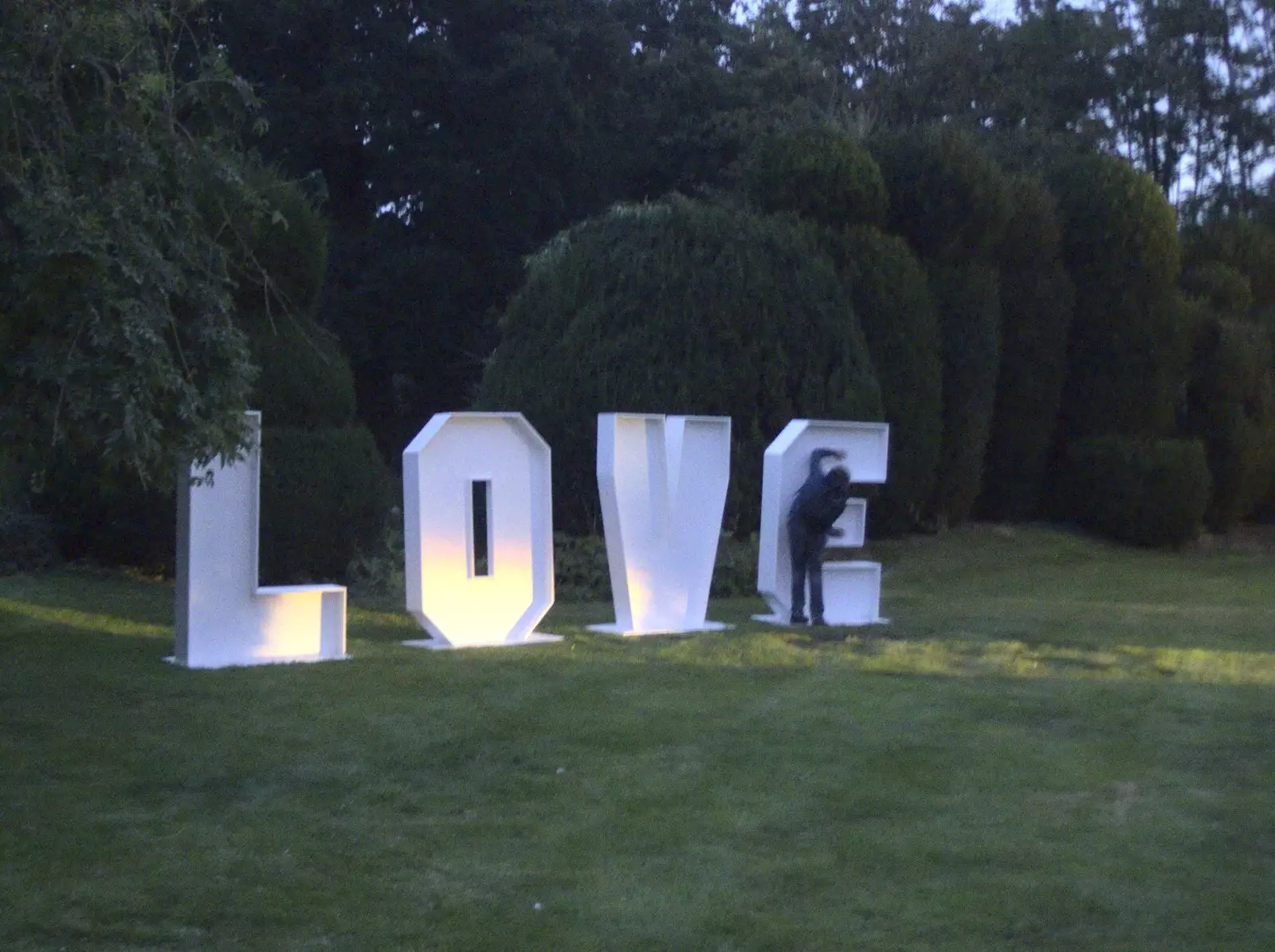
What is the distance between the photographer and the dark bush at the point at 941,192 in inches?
872

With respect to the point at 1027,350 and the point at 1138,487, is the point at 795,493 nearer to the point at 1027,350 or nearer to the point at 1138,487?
the point at 1027,350

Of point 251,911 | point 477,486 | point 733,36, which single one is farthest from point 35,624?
point 733,36

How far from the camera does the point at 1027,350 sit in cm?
2422

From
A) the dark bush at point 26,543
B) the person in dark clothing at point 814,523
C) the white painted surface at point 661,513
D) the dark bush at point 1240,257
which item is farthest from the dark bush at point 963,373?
the dark bush at point 26,543

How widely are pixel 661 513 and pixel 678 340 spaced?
6.28 m

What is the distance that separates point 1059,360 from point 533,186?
10233mm

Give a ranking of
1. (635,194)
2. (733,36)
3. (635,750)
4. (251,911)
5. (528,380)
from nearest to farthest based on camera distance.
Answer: (251,911)
(635,750)
(528,380)
(635,194)
(733,36)

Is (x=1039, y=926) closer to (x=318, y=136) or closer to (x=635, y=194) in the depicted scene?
(x=318, y=136)

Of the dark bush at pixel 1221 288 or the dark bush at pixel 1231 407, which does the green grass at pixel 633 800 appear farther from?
the dark bush at pixel 1221 288

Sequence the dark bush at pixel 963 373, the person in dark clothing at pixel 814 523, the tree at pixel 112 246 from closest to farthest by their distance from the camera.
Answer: the tree at pixel 112 246, the person in dark clothing at pixel 814 523, the dark bush at pixel 963 373

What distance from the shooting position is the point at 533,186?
28.8 meters

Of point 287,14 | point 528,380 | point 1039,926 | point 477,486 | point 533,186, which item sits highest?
point 287,14

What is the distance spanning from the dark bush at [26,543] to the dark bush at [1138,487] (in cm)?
1617

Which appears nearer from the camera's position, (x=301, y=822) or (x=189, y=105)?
(x=301, y=822)
